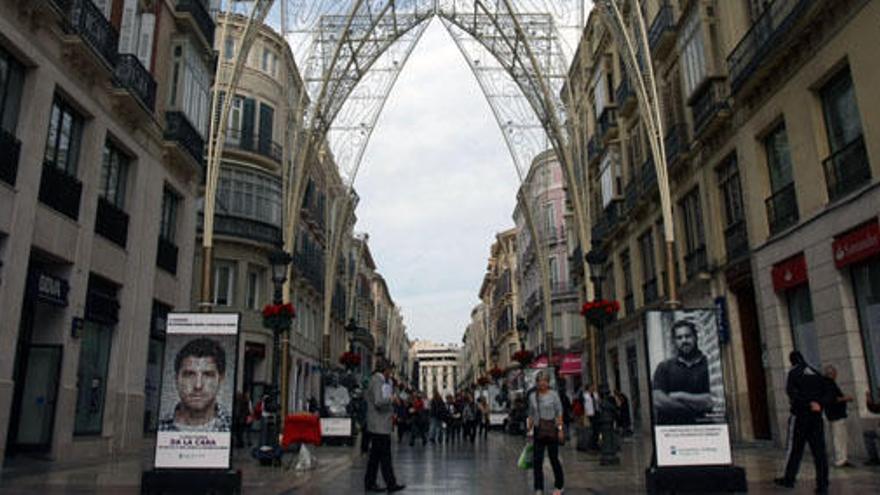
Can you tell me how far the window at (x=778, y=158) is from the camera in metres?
16.2

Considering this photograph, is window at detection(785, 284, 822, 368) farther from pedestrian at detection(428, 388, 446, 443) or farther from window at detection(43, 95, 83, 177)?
window at detection(43, 95, 83, 177)

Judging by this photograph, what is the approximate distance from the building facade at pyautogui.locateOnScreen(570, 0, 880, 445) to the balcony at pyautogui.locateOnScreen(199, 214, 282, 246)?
55.1ft

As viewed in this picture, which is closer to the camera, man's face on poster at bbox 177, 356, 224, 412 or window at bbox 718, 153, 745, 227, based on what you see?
man's face on poster at bbox 177, 356, 224, 412

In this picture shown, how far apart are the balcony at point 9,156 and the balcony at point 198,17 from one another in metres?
9.32

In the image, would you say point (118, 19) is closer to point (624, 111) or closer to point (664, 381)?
point (664, 381)

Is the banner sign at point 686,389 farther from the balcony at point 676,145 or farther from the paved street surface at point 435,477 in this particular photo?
the balcony at point 676,145

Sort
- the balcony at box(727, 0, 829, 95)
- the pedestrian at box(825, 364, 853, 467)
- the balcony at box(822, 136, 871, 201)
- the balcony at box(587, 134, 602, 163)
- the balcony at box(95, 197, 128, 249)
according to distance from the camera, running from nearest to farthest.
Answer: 1. the pedestrian at box(825, 364, 853, 467)
2. the balcony at box(822, 136, 871, 201)
3. the balcony at box(727, 0, 829, 95)
4. the balcony at box(95, 197, 128, 249)
5. the balcony at box(587, 134, 602, 163)

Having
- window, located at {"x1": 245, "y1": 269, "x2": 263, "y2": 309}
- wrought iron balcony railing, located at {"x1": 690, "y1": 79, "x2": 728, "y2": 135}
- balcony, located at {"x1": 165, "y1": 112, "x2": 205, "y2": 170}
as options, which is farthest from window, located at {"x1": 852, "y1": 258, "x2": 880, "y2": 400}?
window, located at {"x1": 245, "y1": 269, "x2": 263, "y2": 309}

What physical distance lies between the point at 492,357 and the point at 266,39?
5709 cm

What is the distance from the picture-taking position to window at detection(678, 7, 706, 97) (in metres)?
19.8

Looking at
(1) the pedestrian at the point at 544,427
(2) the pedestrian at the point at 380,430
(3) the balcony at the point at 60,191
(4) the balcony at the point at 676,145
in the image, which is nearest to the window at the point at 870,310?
(1) the pedestrian at the point at 544,427

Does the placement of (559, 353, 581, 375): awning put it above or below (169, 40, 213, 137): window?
below

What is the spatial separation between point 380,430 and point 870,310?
962 centimetres

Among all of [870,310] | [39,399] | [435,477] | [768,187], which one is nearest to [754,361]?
[768,187]
